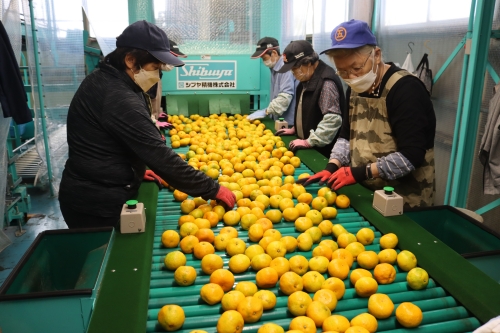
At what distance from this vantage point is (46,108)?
6.31m

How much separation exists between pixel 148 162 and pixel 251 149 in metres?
Answer: 1.76

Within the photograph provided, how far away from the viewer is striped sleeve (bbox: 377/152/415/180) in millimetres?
2510

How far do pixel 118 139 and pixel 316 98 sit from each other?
7.67 ft

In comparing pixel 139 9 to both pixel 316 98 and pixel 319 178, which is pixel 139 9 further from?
pixel 319 178

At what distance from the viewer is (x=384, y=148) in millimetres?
2730

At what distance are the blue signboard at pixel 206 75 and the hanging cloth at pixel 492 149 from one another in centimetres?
382

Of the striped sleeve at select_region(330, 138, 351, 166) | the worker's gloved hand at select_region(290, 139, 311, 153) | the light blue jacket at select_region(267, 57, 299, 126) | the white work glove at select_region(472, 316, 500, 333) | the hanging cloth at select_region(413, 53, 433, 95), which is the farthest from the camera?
the light blue jacket at select_region(267, 57, 299, 126)

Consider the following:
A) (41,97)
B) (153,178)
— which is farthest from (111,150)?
(41,97)

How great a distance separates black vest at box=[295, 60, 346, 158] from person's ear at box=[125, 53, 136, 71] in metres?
2.14

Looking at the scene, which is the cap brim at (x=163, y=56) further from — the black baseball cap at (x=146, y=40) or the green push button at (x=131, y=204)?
the green push button at (x=131, y=204)

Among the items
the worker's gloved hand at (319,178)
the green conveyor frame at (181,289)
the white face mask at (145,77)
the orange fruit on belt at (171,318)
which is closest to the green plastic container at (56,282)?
the green conveyor frame at (181,289)

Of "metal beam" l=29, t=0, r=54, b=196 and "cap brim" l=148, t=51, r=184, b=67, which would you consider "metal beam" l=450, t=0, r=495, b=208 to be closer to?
"cap brim" l=148, t=51, r=184, b=67

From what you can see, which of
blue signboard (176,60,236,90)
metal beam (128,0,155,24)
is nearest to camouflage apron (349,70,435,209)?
blue signboard (176,60,236,90)

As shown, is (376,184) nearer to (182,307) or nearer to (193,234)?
(193,234)
